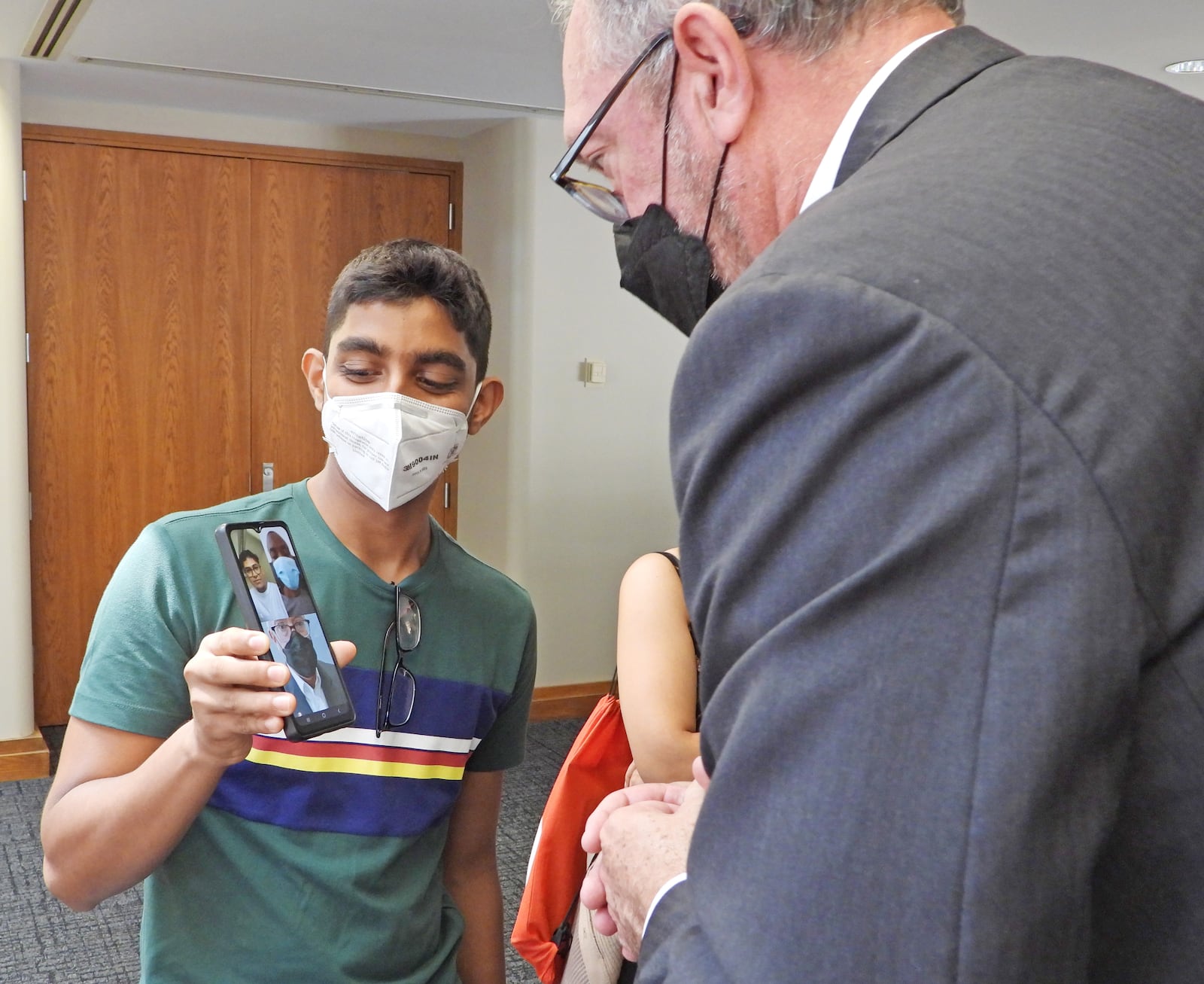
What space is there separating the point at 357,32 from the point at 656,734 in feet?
9.62

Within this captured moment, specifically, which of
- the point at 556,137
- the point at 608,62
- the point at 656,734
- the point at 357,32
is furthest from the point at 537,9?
the point at 608,62

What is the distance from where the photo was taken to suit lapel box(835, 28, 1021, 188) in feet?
1.92

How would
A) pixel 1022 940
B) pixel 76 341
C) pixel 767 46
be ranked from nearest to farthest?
pixel 1022 940
pixel 767 46
pixel 76 341

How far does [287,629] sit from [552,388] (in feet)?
12.9

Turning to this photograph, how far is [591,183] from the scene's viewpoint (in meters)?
0.94

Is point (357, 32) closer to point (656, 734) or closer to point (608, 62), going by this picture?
point (656, 734)

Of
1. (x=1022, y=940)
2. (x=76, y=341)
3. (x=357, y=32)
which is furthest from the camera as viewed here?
(x=76, y=341)

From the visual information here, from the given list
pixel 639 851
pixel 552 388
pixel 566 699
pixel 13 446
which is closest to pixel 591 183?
pixel 639 851

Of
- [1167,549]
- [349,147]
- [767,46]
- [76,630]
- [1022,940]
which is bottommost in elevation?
[76,630]

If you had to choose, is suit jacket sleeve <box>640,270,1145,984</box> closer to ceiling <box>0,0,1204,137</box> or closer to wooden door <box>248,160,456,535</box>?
ceiling <box>0,0,1204,137</box>

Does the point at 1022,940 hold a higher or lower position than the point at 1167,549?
lower

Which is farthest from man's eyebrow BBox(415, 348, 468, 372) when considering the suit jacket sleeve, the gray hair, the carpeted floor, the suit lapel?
the carpeted floor

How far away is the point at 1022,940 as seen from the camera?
1.36ft

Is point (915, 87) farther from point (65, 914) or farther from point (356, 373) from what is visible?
point (65, 914)
